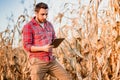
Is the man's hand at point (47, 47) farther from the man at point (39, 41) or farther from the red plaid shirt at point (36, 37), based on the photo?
the red plaid shirt at point (36, 37)

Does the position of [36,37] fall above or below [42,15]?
below

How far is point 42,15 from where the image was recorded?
3.61 metres

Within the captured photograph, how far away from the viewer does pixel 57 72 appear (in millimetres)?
3844

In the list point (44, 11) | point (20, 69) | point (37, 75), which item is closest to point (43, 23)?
point (44, 11)

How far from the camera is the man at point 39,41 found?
3596 mm

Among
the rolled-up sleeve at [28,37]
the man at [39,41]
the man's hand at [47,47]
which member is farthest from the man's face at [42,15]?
the man's hand at [47,47]

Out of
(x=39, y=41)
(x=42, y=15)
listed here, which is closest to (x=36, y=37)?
(x=39, y=41)

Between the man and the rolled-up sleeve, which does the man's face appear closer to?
the man

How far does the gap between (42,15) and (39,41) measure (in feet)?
0.81

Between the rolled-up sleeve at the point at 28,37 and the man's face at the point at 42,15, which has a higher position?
the man's face at the point at 42,15

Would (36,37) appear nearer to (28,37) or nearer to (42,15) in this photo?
(28,37)

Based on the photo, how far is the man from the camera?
3596 millimetres

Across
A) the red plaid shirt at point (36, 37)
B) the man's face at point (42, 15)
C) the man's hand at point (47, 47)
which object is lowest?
the man's hand at point (47, 47)

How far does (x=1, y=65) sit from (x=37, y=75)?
71.9 inches
